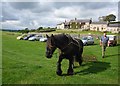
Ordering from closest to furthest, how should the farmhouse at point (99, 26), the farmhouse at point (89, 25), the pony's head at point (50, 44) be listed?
the pony's head at point (50, 44)
the farmhouse at point (89, 25)
the farmhouse at point (99, 26)

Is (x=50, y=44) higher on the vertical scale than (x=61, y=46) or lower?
higher

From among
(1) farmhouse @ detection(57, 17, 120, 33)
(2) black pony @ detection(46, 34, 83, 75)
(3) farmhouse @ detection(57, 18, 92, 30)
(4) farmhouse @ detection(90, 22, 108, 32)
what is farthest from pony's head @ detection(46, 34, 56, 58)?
(3) farmhouse @ detection(57, 18, 92, 30)

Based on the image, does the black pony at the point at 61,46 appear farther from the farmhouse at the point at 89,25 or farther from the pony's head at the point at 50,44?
the farmhouse at the point at 89,25

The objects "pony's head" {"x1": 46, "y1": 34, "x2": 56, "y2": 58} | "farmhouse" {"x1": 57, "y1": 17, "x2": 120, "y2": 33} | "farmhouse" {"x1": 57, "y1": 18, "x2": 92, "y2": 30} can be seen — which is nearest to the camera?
"pony's head" {"x1": 46, "y1": 34, "x2": 56, "y2": 58}

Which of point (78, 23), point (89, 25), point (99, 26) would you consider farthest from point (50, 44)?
point (89, 25)

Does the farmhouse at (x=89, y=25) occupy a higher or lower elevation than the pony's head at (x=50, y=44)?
lower

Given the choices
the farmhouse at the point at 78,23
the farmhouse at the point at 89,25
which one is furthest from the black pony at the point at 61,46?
the farmhouse at the point at 78,23

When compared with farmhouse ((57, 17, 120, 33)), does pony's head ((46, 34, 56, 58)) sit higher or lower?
higher

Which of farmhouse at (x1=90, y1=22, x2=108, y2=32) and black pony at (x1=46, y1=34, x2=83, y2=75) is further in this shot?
farmhouse at (x1=90, y1=22, x2=108, y2=32)

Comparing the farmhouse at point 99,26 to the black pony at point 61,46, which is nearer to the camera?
the black pony at point 61,46

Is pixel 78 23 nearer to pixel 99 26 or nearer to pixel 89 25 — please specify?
pixel 89 25

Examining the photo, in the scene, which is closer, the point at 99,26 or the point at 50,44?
the point at 50,44

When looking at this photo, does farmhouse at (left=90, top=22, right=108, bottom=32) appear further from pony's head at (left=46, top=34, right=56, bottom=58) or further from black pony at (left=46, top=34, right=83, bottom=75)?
pony's head at (left=46, top=34, right=56, bottom=58)

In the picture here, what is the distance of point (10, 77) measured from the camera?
11703mm
